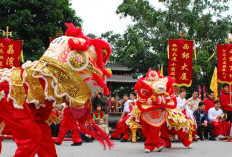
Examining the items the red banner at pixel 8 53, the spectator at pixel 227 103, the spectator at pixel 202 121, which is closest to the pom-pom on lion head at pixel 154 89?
the spectator at pixel 202 121

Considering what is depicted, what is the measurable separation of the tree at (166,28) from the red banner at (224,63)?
5866mm

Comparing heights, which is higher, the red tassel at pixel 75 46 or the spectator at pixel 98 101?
the red tassel at pixel 75 46

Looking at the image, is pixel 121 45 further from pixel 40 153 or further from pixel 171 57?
pixel 40 153

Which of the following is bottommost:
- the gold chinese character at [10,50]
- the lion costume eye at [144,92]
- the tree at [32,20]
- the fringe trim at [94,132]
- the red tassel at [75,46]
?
the fringe trim at [94,132]

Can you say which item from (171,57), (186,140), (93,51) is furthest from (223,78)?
(93,51)

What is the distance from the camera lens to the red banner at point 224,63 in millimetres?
11844

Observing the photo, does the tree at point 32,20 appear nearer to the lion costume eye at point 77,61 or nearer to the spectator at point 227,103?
the spectator at point 227,103

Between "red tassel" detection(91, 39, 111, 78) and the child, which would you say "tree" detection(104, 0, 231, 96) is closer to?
the child

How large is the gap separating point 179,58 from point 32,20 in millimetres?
8211

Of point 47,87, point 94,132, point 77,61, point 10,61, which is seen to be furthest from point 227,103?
point 47,87

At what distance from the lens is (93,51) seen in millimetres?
3607

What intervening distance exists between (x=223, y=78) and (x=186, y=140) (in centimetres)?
531

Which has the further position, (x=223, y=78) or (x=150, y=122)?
(x=223, y=78)

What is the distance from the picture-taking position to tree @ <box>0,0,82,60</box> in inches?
640
